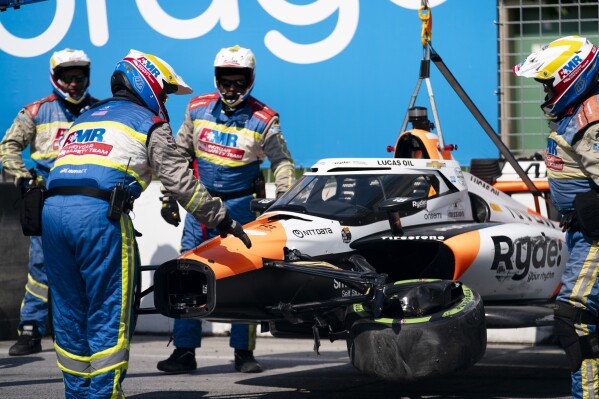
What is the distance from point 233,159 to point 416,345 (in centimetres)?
291

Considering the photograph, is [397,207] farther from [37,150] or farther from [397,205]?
[37,150]

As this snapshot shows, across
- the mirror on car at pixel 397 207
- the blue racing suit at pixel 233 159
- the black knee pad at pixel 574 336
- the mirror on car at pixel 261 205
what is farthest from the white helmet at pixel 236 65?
the black knee pad at pixel 574 336

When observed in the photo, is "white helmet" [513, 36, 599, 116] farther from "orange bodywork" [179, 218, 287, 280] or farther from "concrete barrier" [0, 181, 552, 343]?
"concrete barrier" [0, 181, 552, 343]

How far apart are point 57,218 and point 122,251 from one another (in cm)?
40

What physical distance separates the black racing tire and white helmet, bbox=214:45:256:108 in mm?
2876

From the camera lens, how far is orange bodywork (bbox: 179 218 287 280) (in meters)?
6.78

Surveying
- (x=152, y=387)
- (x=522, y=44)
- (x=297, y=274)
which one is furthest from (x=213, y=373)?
(x=522, y=44)

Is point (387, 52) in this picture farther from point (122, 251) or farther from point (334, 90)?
point (122, 251)

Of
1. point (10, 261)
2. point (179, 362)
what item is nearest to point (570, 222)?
point (179, 362)

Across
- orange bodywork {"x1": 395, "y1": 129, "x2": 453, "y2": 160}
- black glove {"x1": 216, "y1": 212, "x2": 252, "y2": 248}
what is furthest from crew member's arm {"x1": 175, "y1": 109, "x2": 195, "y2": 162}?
black glove {"x1": 216, "y1": 212, "x2": 252, "y2": 248}

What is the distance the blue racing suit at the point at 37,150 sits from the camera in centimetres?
980

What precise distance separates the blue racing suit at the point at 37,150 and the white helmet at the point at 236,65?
6.05 feet

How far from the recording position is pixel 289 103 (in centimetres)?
1161

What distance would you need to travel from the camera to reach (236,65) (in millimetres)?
8781
